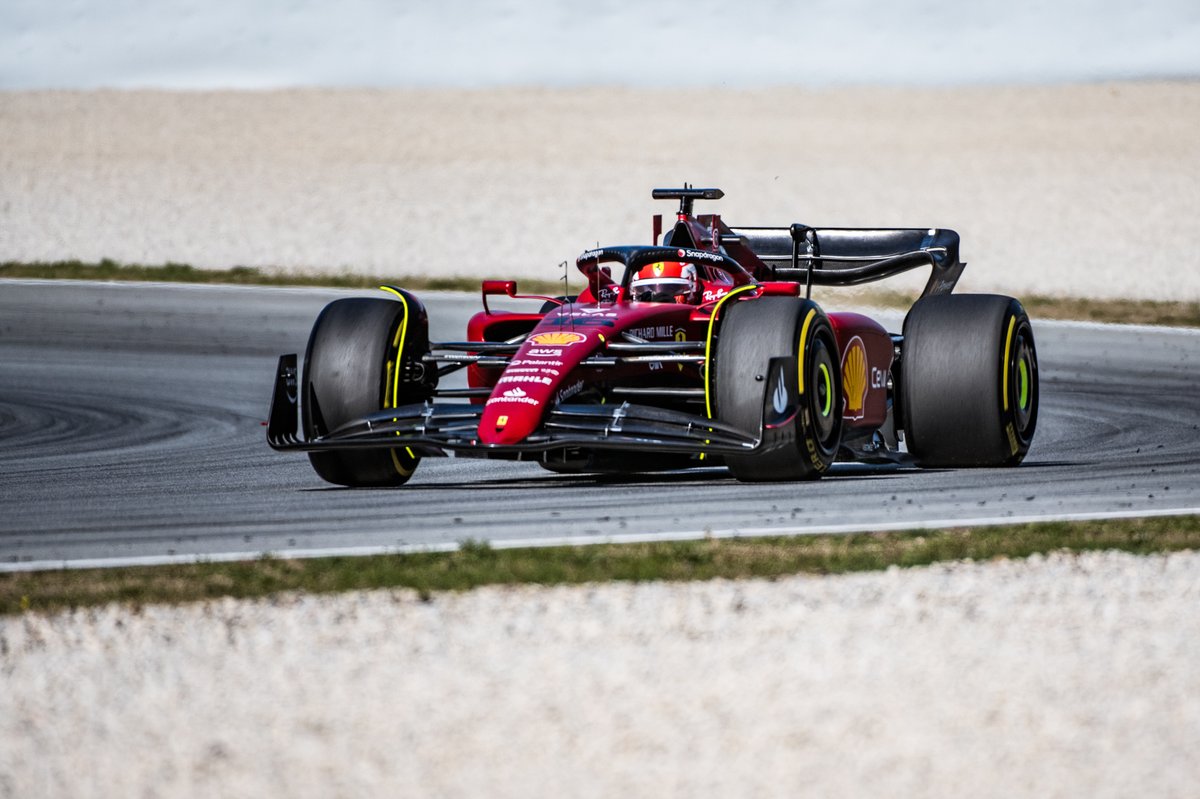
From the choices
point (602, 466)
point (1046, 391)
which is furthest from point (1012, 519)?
point (1046, 391)

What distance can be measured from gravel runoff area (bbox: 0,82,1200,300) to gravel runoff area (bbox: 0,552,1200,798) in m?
16.0

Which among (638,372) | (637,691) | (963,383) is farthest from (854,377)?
(637,691)

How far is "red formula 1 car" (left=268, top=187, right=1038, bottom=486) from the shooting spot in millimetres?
9281

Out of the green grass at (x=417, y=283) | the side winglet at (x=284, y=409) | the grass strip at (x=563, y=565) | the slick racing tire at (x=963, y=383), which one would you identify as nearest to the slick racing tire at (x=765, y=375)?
the slick racing tire at (x=963, y=383)

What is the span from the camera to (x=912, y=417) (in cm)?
1073

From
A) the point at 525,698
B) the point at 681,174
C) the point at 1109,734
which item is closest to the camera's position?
the point at 1109,734

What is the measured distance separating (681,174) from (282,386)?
1235 inches

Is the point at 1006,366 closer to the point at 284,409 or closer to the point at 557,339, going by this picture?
the point at 557,339

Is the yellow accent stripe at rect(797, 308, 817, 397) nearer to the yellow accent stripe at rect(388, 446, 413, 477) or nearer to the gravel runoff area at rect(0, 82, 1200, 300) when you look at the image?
the yellow accent stripe at rect(388, 446, 413, 477)

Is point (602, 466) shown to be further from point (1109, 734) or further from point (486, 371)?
point (1109, 734)

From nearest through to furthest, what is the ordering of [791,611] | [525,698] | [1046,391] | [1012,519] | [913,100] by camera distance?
[525,698] → [791,611] → [1012,519] → [1046,391] → [913,100]

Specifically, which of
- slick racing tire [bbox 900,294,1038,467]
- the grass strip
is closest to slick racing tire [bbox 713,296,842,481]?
slick racing tire [bbox 900,294,1038,467]

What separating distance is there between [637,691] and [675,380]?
5156 millimetres

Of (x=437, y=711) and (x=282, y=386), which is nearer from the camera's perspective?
(x=437, y=711)
